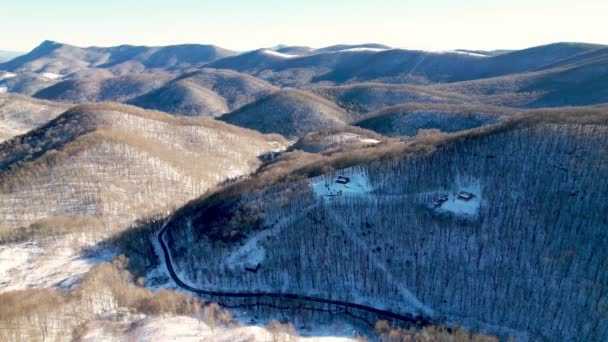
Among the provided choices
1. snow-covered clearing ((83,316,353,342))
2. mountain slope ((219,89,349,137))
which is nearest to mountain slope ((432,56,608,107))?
mountain slope ((219,89,349,137))

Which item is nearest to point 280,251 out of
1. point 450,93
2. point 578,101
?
point 578,101

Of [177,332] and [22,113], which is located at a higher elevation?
[22,113]

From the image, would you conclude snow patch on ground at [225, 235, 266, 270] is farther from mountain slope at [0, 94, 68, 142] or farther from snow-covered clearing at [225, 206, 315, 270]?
mountain slope at [0, 94, 68, 142]

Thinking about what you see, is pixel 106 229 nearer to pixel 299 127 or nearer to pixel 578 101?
pixel 299 127

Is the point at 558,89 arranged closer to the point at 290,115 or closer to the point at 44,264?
the point at 290,115

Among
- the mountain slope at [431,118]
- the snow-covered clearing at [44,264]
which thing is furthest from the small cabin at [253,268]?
the mountain slope at [431,118]

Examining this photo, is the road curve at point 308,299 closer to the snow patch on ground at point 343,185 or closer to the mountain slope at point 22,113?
the snow patch on ground at point 343,185

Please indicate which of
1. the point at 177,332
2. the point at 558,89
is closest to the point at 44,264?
the point at 177,332
